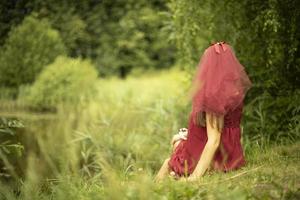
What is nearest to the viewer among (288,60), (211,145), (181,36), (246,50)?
(211,145)

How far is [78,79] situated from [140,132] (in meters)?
3.50

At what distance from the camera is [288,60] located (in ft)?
21.6

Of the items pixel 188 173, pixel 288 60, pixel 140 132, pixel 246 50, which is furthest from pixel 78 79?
pixel 188 173

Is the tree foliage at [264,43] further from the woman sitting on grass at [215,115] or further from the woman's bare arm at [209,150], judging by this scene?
the woman's bare arm at [209,150]

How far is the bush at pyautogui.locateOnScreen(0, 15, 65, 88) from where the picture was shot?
1162cm

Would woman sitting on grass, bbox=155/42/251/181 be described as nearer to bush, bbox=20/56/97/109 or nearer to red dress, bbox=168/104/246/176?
red dress, bbox=168/104/246/176

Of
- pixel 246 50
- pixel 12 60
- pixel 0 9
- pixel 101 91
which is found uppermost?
pixel 0 9

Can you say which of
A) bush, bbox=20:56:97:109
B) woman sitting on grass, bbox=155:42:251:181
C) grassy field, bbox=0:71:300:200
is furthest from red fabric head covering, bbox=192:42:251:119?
bush, bbox=20:56:97:109

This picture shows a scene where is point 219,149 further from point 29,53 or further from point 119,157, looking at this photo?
point 29,53

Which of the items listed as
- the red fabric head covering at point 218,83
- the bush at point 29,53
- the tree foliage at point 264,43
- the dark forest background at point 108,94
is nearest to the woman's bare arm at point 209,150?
the red fabric head covering at point 218,83

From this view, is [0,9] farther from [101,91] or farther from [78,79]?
[101,91]

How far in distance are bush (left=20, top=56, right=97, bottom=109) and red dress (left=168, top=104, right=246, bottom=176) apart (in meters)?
7.01

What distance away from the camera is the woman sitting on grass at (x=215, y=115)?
16.0ft

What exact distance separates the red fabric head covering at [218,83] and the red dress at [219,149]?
0.16m
